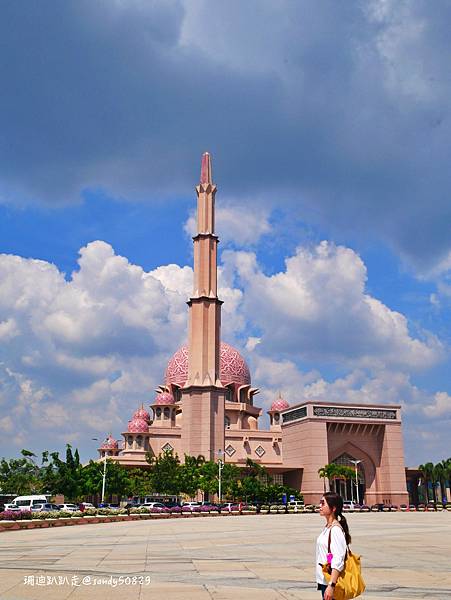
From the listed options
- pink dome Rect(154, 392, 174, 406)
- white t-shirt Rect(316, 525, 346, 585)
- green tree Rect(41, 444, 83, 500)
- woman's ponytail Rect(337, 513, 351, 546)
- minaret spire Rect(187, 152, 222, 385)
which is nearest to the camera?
white t-shirt Rect(316, 525, 346, 585)

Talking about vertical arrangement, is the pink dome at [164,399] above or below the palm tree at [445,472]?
above

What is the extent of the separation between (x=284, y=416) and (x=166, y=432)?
641 inches

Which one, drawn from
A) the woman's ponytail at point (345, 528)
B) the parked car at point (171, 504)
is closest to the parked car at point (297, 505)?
the parked car at point (171, 504)

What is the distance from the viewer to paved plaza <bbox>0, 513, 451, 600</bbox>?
11.0 meters

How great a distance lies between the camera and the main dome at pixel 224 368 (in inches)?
3679

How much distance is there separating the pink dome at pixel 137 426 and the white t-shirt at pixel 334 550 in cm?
7681

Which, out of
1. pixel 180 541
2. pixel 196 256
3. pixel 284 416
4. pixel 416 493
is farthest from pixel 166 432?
pixel 180 541

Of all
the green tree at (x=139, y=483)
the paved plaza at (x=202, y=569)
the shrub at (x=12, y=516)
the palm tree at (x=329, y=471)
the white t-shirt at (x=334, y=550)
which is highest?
the palm tree at (x=329, y=471)

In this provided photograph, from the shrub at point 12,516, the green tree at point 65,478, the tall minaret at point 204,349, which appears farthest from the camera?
the tall minaret at point 204,349

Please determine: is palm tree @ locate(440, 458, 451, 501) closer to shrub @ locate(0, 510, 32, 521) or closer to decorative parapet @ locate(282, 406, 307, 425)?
decorative parapet @ locate(282, 406, 307, 425)

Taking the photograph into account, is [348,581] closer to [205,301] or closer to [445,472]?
[205,301]

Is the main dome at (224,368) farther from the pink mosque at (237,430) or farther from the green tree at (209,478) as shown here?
the green tree at (209,478)

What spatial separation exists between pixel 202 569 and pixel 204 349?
6723cm

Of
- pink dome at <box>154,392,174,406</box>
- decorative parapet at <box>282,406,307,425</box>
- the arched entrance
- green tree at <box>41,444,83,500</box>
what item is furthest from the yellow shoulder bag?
pink dome at <box>154,392,174,406</box>
